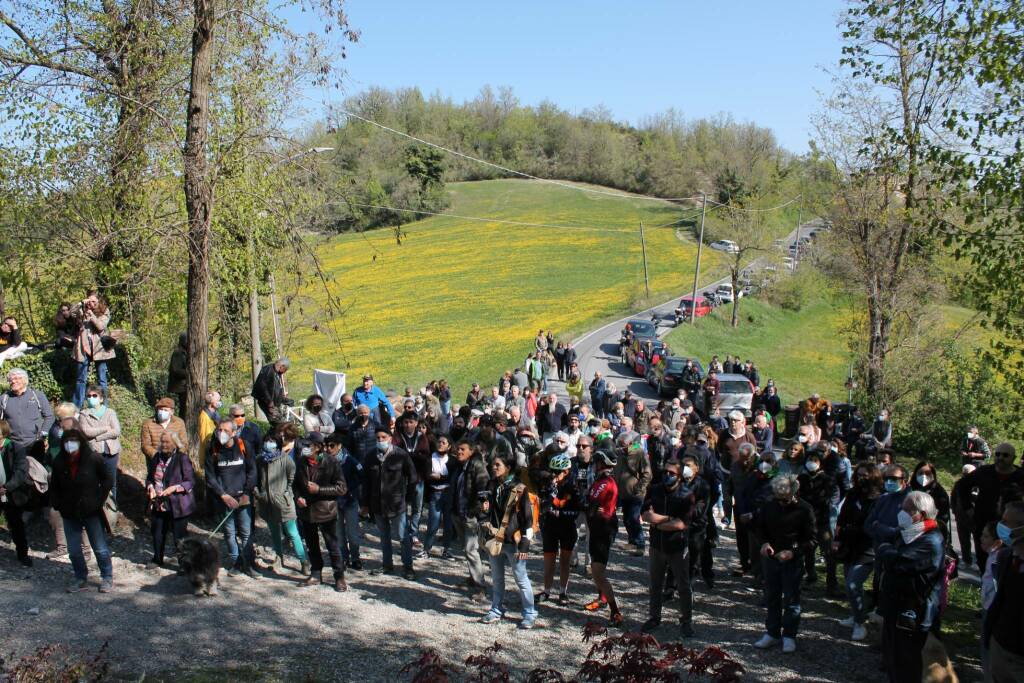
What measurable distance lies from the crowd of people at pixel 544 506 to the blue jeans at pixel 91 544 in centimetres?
2

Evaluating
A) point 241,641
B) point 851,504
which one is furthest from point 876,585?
point 241,641

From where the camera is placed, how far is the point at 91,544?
27.3ft

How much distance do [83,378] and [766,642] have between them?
1009cm

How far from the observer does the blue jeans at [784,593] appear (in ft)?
24.8

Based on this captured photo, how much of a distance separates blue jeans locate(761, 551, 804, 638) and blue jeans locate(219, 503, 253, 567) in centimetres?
545

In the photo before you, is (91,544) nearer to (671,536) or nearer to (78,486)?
(78,486)

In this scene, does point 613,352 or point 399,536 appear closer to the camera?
point 399,536

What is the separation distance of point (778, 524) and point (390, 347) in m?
35.8

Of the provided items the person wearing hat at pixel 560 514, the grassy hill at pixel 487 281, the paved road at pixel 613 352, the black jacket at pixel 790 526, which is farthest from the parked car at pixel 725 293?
the black jacket at pixel 790 526

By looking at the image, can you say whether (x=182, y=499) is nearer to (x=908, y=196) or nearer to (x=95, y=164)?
(x=95, y=164)

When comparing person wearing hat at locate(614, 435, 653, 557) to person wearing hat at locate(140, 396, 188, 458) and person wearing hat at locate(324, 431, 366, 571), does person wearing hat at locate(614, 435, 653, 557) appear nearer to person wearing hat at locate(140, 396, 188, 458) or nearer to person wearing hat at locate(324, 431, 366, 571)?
person wearing hat at locate(324, 431, 366, 571)

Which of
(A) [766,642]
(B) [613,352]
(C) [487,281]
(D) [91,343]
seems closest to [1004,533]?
(A) [766,642]

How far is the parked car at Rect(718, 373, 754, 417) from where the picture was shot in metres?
22.5

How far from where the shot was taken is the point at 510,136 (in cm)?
9250
